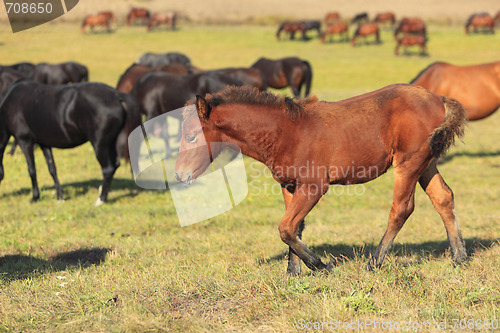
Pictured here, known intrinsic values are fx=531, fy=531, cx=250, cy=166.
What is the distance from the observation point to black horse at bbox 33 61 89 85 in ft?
66.5

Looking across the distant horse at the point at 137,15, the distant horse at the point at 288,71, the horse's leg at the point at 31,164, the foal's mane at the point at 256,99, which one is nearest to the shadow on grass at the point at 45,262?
the foal's mane at the point at 256,99

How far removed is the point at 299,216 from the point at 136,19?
174 ft

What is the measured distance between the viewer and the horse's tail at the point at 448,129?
495cm

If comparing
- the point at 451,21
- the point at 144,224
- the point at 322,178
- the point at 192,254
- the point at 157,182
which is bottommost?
the point at 451,21

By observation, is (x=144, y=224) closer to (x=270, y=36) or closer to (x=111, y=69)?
(x=111, y=69)

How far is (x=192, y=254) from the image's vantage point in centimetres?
633

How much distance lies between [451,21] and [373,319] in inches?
2144

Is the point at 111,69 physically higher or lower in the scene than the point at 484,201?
lower

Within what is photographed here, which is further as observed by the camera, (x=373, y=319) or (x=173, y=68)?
(x=173, y=68)

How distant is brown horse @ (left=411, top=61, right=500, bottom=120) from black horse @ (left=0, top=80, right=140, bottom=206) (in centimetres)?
689

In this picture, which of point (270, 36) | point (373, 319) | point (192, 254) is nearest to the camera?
point (373, 319)

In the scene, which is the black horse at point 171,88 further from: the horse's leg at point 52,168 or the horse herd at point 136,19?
the horse herd at point 136,19

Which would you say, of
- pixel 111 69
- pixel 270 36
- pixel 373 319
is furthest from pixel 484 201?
pixel 270 36

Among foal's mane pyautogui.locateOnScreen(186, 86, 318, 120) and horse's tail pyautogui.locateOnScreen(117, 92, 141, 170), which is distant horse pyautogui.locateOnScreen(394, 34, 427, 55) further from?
foal's mane pyautogui.locateOnScreen(186, 86, 318, 120)
